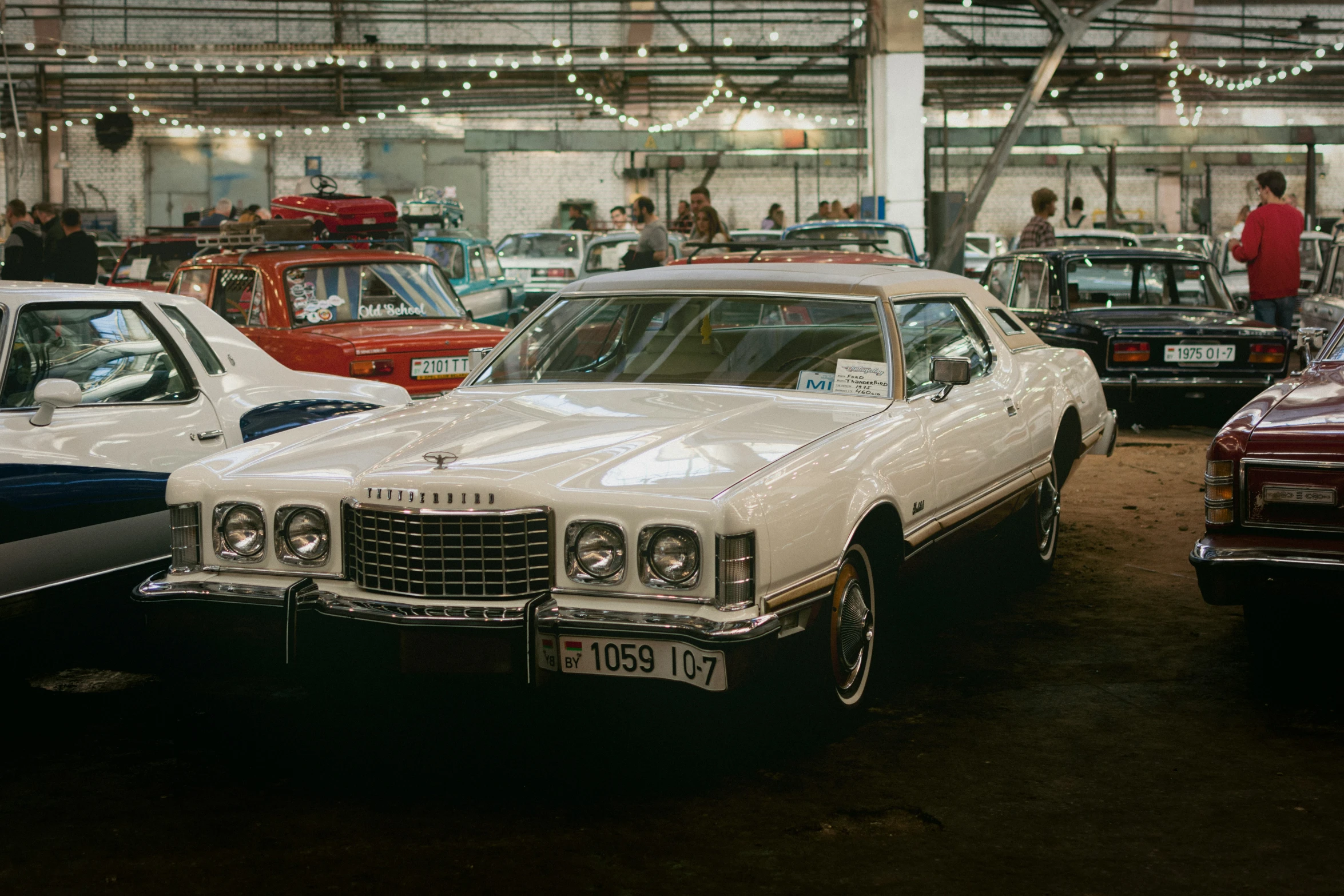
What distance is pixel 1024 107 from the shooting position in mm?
18312

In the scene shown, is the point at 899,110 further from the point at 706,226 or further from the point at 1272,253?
the point at 1272,253

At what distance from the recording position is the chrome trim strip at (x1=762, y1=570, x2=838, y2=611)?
138 inches

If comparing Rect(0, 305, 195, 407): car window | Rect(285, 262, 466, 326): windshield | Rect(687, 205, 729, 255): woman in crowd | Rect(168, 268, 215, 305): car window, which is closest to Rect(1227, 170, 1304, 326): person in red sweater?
Rect(687, 205, 729, 255): woman in crowd

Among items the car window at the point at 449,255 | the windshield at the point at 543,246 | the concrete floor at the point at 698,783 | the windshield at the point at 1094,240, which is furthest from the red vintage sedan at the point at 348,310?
the windshield at the point at 543,246

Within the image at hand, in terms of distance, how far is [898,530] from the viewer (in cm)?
432

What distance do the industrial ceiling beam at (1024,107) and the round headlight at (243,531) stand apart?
1496cm

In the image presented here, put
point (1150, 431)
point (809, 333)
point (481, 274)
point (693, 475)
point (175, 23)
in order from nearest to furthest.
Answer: point (693, 475) → point (809, 333) → point (1150, 431) → point (481, 274) → point (175, 23)

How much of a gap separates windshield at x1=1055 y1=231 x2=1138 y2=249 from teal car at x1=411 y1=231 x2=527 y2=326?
5420 millimetres

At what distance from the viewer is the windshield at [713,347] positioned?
15.4ft

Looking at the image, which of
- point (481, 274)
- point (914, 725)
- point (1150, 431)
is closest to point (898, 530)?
point (914, 725)

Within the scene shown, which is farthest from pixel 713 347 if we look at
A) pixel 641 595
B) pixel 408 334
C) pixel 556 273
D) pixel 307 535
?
pixel 556 273

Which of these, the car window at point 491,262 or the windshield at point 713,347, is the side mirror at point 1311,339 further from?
the car window at point 491,262

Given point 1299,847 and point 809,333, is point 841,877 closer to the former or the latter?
point 1299,847

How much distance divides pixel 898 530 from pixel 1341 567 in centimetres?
127
